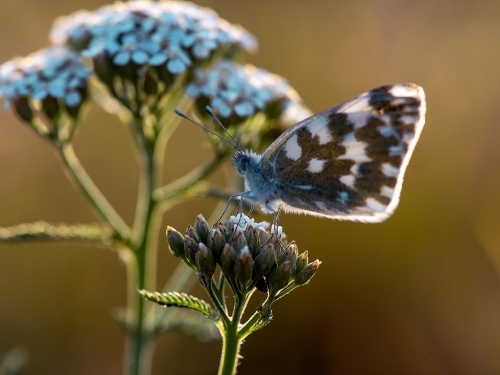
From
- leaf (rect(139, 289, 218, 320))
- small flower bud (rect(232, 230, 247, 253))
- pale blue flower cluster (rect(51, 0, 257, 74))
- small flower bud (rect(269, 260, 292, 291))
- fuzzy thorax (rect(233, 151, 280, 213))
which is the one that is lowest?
leaf (rect(139, 289, 218, 320))

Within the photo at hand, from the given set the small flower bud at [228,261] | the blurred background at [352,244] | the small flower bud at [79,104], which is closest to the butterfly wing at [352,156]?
the small flower bud at [228,261]

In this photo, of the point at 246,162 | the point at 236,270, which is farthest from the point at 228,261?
the point at 246,162

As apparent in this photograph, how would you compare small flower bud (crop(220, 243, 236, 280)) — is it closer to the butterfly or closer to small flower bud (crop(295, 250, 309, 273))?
small flower bud (crop(295, 250, 309, 273))

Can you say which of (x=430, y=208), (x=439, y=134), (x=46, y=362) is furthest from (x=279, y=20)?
(x=46, y=362)

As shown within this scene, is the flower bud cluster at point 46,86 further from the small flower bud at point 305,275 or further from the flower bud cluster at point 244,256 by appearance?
the small flower bud at point 305,275

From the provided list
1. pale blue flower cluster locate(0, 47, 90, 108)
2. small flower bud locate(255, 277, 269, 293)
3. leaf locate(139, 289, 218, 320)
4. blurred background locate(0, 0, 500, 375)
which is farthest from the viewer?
blurred background locate(0, 0, 500, 375)

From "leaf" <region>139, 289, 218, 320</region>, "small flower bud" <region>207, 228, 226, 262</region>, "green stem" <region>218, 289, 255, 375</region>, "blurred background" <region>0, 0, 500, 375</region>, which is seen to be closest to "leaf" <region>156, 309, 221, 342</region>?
"small flower bud" <region>207, 228, 226, 262</region>

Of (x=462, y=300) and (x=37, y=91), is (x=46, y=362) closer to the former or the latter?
(x=37, y=91)
